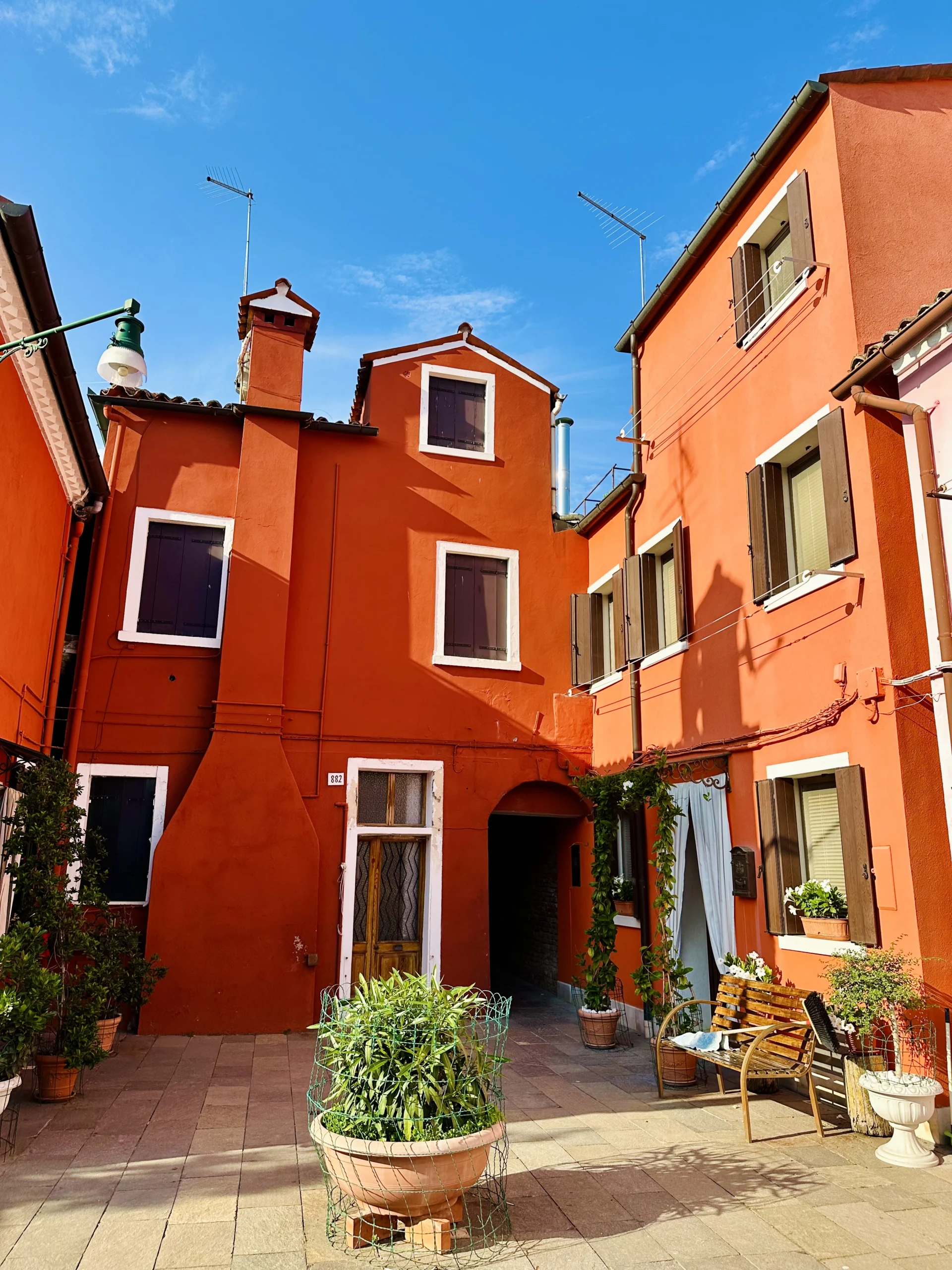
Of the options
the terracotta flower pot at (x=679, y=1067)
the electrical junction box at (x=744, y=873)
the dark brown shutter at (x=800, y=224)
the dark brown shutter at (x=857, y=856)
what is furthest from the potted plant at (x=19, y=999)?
the dark brown shutter at (x=800, y=224)

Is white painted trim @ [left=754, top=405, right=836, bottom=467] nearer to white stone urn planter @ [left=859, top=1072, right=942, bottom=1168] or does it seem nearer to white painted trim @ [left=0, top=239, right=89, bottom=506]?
white stone urn planter @ [left=859, top=1072, right=942, bottom=1168]

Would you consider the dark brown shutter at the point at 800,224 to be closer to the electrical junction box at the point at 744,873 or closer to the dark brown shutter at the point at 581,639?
the dark brown shutter at the point at 581,639

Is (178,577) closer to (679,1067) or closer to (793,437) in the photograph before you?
(793,437)

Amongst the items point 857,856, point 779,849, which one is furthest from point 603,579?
point 857,856

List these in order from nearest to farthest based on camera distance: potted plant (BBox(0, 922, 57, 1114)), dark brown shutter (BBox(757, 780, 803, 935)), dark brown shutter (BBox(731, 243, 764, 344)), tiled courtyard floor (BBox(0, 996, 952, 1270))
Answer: tiled courtyard floor (BBox(0, 996, 952, 1270)), potted plant (BBox(0, 922, 57, 1114)), dark brown shutter (BBox(757, 780, 803, 935)), dark brown shutter (BBox(731, 243, 764, 344))

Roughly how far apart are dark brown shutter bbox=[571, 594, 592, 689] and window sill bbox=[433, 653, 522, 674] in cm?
76

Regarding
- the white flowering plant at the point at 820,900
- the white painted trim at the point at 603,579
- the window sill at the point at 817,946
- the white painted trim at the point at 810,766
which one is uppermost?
→ the white painted trim at the point at 603,579

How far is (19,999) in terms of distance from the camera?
5.93 meters

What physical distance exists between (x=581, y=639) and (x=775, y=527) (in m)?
4.02

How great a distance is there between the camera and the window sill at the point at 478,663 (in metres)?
11.3

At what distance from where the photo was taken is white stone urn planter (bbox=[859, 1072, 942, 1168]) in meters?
5.52

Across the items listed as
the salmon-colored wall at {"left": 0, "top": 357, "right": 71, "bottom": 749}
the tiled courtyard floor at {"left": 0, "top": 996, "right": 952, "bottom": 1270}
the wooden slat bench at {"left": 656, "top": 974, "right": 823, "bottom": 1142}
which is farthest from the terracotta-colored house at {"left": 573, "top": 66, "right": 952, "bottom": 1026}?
the salmon-colored wall at {"left": 0, "top": 357, "right": 71, "bottom": 749}

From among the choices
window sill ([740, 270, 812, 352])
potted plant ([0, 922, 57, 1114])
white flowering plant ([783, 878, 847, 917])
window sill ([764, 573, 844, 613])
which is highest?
window sill ([740, 270, 812, 352])

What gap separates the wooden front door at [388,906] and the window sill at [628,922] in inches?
90.9
